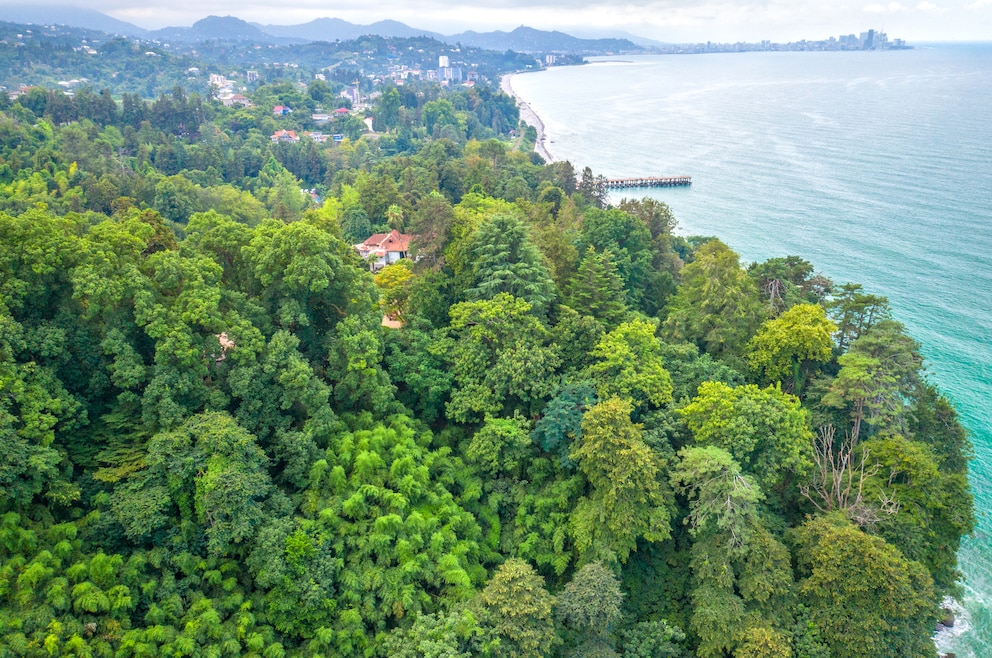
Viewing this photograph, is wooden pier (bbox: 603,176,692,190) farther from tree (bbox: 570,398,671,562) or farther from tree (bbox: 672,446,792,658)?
tree (bbox: 672,446,792,658)

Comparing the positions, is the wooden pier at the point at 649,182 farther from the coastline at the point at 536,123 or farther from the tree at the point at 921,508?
the tree at the point at 921,508

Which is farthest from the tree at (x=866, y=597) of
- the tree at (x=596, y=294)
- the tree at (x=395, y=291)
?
the tree at (x=395, y=291)

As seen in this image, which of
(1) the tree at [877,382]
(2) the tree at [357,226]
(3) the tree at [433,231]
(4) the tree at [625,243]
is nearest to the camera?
(1) the tree at [877,382]

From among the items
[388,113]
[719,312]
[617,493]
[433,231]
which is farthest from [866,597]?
[388,113]

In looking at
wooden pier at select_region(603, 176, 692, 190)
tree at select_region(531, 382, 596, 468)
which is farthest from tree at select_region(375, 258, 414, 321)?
wooden pier at select_region(603, 176, 692, 190)

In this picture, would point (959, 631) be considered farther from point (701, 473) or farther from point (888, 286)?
→ point (888, 286)

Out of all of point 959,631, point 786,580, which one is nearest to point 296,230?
point 786,580
